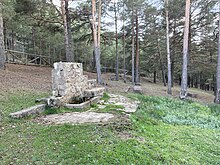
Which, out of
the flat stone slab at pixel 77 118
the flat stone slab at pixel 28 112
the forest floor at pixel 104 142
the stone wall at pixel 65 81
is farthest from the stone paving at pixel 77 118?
the stone wall at pixel 65 81

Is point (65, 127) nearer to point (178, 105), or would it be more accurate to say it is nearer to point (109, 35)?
point (178, 105)

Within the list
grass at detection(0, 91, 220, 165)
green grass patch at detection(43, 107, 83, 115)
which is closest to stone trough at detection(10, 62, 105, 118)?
green grass patch at detection(43, 107, 83, 115)

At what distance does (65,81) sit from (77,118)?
5.88ft

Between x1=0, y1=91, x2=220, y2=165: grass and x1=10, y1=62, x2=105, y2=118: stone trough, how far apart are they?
3.47 feet

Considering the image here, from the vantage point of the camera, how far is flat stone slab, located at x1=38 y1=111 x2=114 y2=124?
191 inches

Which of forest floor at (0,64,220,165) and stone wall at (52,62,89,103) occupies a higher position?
Answer: stone wall at (52,62,89,103)

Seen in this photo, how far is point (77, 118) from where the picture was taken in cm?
511

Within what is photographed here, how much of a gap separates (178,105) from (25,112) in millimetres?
6348

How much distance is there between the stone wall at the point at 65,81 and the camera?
650 centimetres

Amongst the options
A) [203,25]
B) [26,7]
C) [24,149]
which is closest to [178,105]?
[24,149]

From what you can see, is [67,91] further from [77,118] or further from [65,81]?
[77,118]

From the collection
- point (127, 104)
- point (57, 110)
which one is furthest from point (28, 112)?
point (127, 104)

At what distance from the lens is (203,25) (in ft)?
52.0

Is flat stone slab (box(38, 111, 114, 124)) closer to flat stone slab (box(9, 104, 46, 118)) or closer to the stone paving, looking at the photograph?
the stone paving
